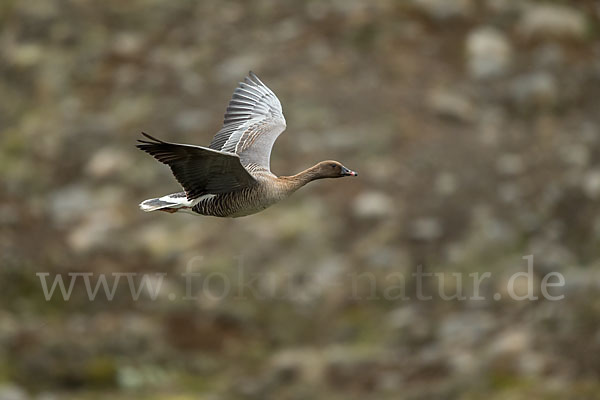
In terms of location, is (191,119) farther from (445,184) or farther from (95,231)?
(445,184)

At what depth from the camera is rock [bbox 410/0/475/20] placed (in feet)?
87.9

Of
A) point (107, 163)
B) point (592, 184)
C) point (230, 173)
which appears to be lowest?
point (230, 173)

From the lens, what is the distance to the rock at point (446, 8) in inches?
1055

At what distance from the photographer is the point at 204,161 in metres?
11.5

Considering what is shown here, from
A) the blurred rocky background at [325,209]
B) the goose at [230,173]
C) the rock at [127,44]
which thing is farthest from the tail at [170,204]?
the rock at [127,44]

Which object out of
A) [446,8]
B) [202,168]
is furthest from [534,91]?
[202,168]

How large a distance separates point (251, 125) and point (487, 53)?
539 inches

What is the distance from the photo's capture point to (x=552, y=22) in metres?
26.7

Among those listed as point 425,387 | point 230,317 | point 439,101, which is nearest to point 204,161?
point 425,387

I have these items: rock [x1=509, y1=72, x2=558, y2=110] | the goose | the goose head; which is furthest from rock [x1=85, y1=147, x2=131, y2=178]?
the goose head

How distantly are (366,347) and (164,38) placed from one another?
38.1 feet

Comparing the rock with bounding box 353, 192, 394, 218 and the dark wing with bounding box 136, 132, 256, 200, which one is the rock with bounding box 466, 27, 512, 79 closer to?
the rock with bounding box 353, 192, 394, 218

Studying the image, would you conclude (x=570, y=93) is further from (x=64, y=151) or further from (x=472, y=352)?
(x=64, y=151)

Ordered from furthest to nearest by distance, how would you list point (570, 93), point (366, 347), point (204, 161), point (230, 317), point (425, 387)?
point (570, 93) → point (230, 317) → point (366, 347) → point (425, 387) → point (204, 161)
